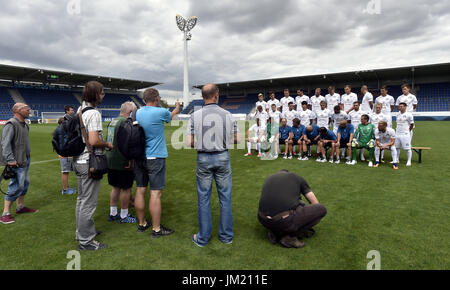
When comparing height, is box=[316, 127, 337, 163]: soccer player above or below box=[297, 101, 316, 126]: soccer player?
below

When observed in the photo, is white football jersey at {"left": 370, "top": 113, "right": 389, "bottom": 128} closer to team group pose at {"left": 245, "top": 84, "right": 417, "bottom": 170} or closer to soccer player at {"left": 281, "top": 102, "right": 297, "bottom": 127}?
team group pose at {"left": 245, "top": 84, "right": 417, "bottom": 170}

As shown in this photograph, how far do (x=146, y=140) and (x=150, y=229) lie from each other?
134cm

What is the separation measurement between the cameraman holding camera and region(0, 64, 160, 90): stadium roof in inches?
1566

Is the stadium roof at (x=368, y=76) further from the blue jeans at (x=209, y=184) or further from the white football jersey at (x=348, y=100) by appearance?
the blue jeans at (x=209, y=184)

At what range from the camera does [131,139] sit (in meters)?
3.02

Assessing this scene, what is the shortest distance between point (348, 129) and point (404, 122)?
4.93 feet

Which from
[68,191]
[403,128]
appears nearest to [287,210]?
[68,191]

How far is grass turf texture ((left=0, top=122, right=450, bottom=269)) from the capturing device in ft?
8.67

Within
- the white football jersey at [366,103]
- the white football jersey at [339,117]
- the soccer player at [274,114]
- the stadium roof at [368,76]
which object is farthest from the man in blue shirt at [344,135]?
the stadium roof at [368,76]

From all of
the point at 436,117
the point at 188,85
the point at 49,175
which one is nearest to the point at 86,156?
the point at 49,175

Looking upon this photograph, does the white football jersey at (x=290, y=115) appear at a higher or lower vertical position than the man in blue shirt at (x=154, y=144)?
higher

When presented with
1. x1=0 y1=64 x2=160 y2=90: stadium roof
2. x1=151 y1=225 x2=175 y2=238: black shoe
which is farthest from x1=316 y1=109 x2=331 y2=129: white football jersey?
x1=0 y1=64 x2=160 y2=90: stadium roof

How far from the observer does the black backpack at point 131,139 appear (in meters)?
3.02

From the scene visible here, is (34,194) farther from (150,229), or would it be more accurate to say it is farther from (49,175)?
(150,229)
